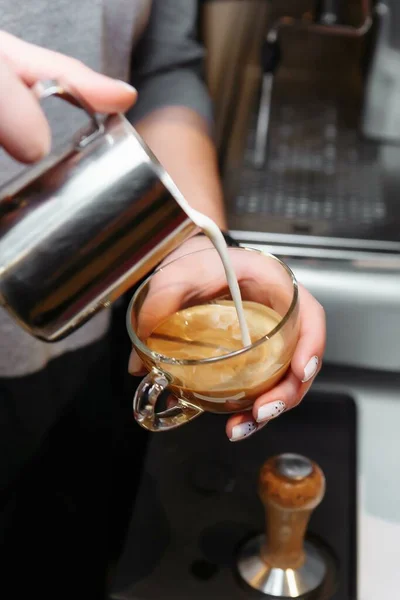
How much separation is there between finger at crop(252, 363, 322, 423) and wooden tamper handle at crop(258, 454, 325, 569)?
0.11 meters

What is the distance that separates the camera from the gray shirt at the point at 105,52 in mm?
729

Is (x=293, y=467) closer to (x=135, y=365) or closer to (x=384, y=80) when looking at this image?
(x=135, y=365)

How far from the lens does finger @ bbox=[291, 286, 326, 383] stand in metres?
0.57

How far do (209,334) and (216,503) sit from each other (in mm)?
273

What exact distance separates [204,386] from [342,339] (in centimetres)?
36

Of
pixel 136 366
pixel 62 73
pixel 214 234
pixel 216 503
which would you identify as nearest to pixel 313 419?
pixel 216 503

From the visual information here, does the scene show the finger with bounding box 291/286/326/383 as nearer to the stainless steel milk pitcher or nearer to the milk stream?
the milk stream

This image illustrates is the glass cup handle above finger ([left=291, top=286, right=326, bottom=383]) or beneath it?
beneath

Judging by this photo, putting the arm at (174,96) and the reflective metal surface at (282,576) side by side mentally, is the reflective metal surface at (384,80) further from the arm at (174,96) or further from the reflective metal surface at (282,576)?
the reflective metal surface at (282,576)

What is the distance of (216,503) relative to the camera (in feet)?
2.58

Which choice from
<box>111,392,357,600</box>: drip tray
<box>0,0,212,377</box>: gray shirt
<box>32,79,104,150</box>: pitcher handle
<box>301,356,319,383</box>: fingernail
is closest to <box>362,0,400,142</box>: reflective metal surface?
<box>0,0,212,377</box>: gray shirt

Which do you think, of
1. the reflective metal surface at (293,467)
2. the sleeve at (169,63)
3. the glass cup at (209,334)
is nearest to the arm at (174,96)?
the sleeve at (169,63)

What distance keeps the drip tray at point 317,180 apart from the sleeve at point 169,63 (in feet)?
0.45

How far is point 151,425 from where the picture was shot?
576 millimetres
